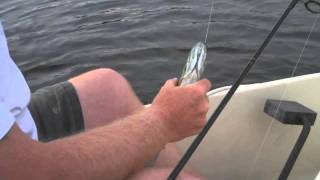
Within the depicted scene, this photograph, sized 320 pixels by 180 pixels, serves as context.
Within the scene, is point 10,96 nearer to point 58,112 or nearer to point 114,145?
point 114,145

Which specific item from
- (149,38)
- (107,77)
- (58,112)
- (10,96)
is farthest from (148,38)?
(10,96)

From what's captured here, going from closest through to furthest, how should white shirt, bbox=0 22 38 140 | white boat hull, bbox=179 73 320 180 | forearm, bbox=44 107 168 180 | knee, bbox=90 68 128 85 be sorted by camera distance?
white shirt, bbox=0 22 38 140 → forearm, bbox=44 107 168 180 → knee, bbox=90 68 128 85 → white boat hull, bbox=179 73 320 180

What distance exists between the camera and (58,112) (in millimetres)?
2176

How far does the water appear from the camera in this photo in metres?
4.77

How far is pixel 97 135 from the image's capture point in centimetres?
180

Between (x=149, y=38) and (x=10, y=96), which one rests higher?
→ (x=10, y=96)

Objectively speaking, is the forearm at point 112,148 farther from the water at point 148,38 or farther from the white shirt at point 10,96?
the water at point 148,38

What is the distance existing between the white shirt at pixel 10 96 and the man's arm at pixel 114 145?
0.15 ft

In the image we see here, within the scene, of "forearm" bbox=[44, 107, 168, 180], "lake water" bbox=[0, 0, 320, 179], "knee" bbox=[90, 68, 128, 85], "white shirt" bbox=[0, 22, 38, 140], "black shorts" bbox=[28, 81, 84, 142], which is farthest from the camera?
"lake water" bbox=[0, 0, 320, 179]

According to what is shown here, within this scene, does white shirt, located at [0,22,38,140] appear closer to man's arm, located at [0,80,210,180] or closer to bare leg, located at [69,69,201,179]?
man's arm, located at [0,80,210,180]

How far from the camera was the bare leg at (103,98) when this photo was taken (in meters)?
2.21

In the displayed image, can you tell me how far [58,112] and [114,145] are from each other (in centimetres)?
46

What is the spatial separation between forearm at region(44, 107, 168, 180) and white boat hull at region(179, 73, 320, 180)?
0.77 metres

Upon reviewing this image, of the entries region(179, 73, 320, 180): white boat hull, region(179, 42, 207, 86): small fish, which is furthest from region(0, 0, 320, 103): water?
region(179, 42, 207, 86): small fish
